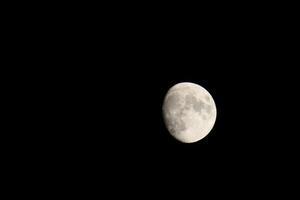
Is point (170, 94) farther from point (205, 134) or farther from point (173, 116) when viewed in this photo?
point (205, 134)

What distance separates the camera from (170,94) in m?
4.60

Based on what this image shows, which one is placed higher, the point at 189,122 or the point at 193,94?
the point at 193,94

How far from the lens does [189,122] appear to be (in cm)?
436

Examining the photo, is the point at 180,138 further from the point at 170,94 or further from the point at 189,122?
the point at 170,94

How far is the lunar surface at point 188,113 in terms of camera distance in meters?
4.39

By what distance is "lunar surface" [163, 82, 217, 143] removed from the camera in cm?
439

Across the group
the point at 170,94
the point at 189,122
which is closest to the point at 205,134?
the point at 189,122

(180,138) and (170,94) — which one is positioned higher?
(170,94)

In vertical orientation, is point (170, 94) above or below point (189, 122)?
above

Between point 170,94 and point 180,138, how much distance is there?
1.86ft

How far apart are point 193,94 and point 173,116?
37 centimetres

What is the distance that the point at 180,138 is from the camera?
4.46 m

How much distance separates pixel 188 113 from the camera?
14.4ft

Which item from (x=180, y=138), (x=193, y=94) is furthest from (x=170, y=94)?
(x=180, y=138)
